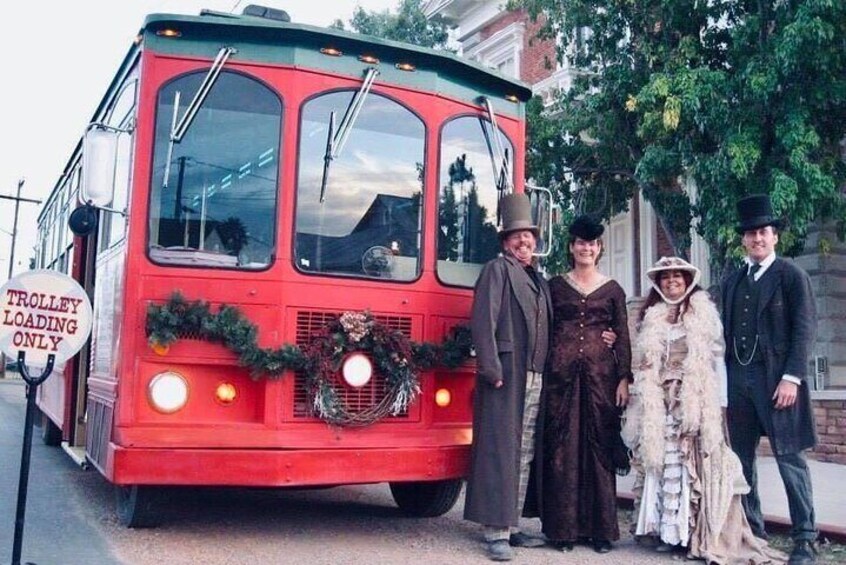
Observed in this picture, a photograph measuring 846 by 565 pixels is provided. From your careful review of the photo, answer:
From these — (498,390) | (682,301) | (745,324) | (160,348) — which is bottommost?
(498,390)

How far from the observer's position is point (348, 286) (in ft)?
18.0

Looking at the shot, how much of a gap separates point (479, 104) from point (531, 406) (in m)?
2.06

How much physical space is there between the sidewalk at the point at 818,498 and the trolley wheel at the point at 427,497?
1.82 meters

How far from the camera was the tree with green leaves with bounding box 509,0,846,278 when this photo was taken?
942 centimetres

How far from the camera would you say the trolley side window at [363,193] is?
5.51 m

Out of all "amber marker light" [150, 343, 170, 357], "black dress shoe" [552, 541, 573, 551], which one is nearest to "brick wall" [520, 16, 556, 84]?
"black dress shoe" [552, 541, 573, 551]

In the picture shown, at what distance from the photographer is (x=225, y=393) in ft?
17.1

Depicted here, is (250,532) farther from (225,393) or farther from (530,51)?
(530,51)

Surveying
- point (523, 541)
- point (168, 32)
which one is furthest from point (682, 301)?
point (168, 32)

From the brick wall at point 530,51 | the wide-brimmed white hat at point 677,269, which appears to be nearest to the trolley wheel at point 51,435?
the wide-brimmed white hat at point 677,269

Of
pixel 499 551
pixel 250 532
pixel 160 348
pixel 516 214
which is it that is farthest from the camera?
pixel 250 532

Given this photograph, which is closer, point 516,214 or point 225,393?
point 225,393

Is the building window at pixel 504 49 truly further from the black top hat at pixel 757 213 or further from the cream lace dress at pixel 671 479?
the cream lace dress at pixel 671 479

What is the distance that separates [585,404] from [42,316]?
314 centimetres
